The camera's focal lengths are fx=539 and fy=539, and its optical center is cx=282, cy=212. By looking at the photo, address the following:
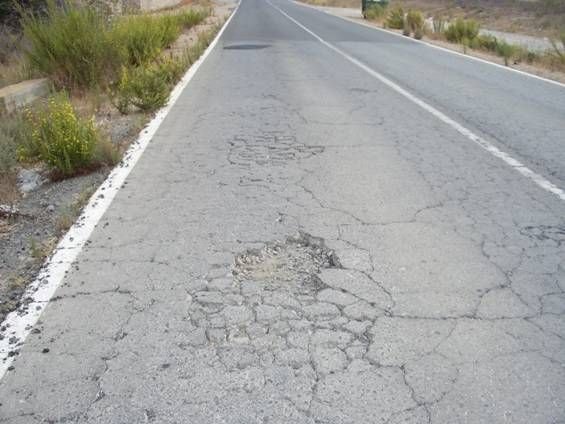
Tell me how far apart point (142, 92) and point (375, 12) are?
2663 centimetres

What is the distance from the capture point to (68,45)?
796 centimetres

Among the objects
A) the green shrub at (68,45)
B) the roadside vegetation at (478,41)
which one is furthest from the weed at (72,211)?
the roadside vegetation at (478,41)

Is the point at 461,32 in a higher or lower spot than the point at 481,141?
higher

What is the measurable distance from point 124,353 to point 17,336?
61cm

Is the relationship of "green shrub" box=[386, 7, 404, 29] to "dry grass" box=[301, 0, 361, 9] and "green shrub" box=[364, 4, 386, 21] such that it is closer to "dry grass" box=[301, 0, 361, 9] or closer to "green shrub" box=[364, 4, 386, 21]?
"green shrub" box=[364, 4, 386, 21]

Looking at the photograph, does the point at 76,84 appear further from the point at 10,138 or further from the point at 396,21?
the point at 396,21

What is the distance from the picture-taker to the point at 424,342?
9.32ft

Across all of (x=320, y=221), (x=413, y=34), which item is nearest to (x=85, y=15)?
(x=320, y=221)

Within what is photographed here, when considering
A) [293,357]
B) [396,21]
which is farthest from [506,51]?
[293,357]

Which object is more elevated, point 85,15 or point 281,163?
point 85,15

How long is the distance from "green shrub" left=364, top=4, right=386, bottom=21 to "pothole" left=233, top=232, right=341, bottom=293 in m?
29.3

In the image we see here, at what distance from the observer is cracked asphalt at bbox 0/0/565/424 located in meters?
2.44

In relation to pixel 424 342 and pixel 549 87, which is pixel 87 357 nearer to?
pixel 424 342

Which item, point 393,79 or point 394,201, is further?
point 393,79
